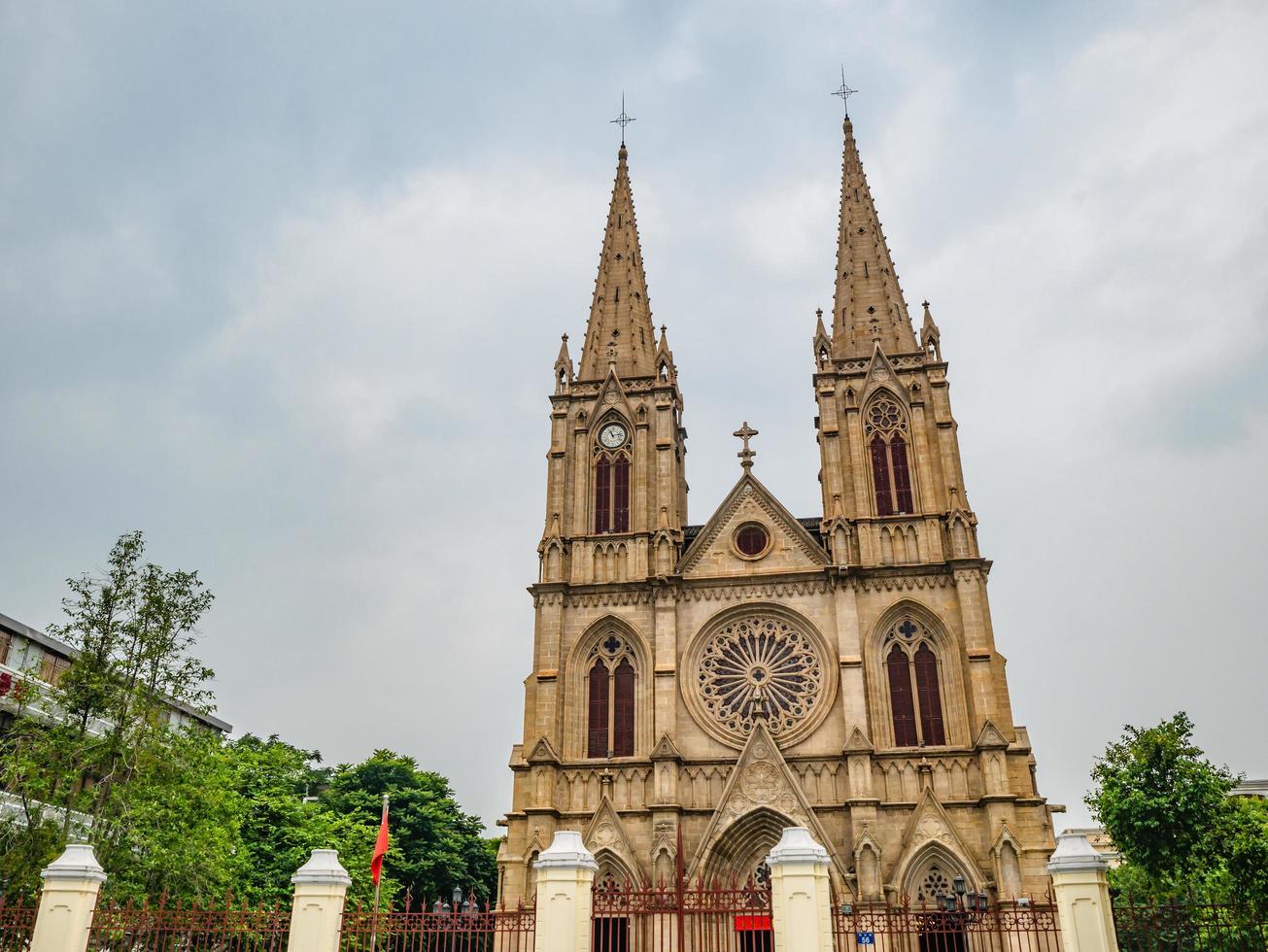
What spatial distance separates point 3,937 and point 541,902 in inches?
365

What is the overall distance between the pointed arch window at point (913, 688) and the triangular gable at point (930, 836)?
6.93 ft

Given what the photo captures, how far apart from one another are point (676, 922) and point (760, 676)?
942 centimetres

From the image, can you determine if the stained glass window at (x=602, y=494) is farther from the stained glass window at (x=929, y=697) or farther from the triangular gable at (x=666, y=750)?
the stained glass window at (x=929, y=697)

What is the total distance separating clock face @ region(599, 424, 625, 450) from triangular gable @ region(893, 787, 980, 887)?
16.8m

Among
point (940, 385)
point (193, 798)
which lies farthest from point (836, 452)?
point (193, 798)

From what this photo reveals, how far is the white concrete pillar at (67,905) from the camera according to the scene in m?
16.2

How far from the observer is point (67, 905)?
16.3 m

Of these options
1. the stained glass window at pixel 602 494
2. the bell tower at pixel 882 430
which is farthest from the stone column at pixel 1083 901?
the stained glass window at pixel 602 494

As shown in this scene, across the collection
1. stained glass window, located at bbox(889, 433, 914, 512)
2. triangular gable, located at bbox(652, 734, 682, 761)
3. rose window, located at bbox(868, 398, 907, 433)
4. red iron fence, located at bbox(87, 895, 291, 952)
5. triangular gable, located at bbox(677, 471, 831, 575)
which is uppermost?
rose window, located at bbox(868, 398, 907, 433)

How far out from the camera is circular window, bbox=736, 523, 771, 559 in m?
36.9

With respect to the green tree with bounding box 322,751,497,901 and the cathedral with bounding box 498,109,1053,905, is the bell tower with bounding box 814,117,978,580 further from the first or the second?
the green tree with bounding box 322,751,497,901

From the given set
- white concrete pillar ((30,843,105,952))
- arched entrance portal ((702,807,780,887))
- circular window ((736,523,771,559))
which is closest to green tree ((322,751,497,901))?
arched entrance portal ((702,807,780,887))

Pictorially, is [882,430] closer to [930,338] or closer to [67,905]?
[930,338]

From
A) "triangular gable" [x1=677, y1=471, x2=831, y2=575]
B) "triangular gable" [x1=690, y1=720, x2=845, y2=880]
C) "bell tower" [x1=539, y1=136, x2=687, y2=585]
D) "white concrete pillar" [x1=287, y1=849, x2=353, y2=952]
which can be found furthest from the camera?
"bell tower" [x1=539, y1=136, x2=687, y2=585]
